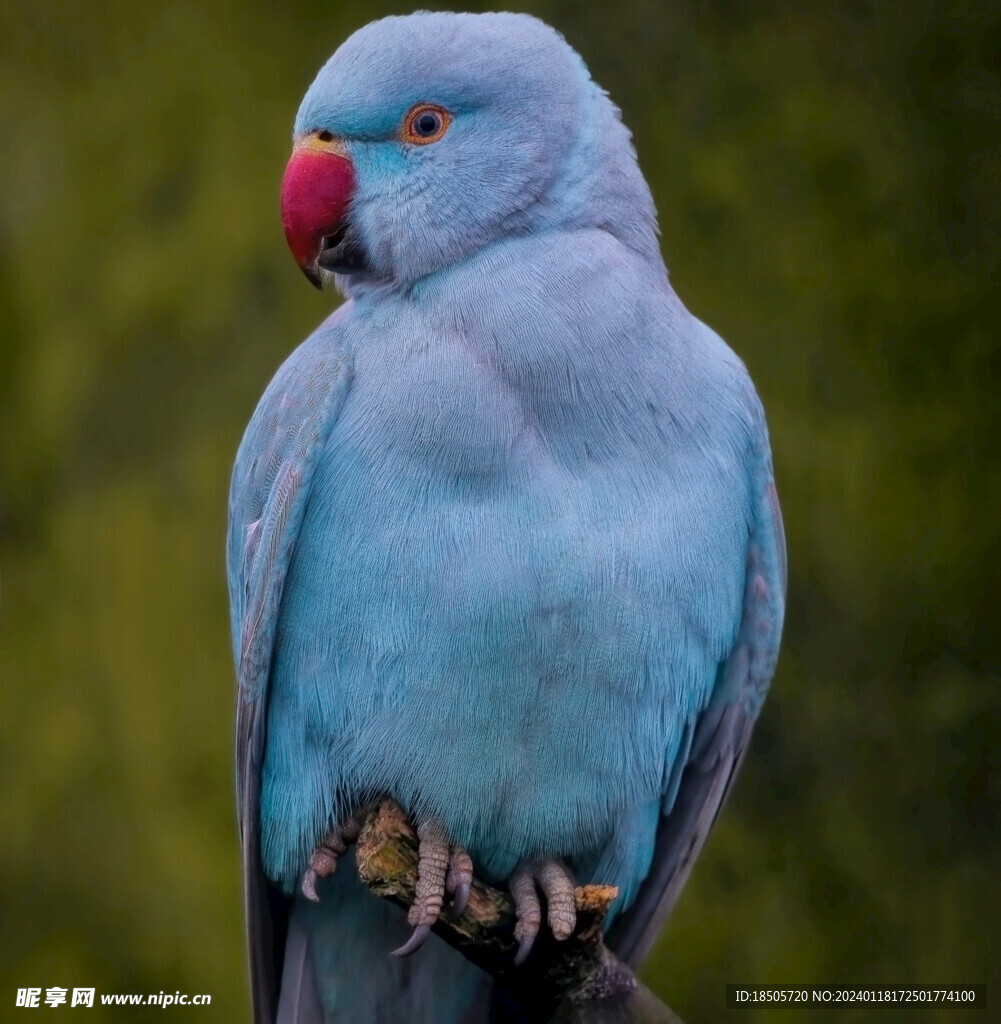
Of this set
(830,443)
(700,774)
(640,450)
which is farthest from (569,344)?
(830,443)

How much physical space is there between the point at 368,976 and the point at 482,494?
81cm

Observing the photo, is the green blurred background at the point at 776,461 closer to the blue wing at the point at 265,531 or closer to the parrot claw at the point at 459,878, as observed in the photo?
the blue wing at the point at 265,531

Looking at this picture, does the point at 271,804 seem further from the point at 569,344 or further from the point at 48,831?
the point at 48,831

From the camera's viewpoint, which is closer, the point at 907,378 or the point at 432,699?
the point at 432,699

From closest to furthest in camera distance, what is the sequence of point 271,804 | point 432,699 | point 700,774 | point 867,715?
point 432,699
point 271,804
point 700,774
point 867,715

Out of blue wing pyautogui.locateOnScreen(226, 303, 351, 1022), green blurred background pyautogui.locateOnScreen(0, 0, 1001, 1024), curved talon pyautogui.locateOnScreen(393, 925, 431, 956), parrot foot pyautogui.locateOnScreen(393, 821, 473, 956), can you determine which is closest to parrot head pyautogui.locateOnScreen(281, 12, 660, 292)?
blue wing pyautogui.locateOnScreen(226, 303, 351, 1022)

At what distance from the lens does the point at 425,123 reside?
1.98 metres

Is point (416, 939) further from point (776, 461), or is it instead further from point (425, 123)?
point (776, 461)

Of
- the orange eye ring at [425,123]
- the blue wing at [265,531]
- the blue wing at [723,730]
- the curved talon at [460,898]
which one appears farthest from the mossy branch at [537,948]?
the orange eye ring at [425,123]

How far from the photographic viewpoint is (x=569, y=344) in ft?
6.40

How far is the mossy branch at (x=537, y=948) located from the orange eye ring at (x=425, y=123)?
901 millimetres

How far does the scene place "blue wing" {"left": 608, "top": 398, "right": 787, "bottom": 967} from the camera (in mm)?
2141

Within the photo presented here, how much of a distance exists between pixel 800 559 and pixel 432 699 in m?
1.53

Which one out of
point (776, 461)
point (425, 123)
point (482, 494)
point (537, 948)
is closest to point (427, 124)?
point (425, 123)
